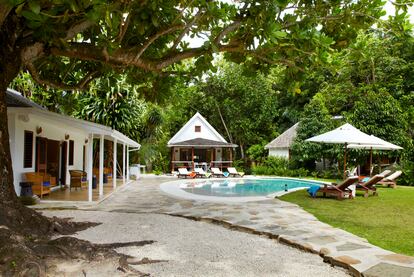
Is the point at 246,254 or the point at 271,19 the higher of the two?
the point at 271,19

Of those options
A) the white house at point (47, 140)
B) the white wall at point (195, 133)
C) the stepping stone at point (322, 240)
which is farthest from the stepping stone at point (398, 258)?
the white wall at point (195, 133)

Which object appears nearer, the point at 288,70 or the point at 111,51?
the point at 111,51

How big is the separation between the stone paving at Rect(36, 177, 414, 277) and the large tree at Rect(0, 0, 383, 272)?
3.23 m

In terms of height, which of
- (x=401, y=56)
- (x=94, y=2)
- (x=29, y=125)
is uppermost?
(x=401, y=56)

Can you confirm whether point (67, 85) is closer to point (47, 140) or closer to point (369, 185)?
point (47, 140)

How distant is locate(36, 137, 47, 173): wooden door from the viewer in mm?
13150

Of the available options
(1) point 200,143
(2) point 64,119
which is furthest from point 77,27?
(1) point 200,143

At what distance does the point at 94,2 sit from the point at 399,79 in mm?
25395

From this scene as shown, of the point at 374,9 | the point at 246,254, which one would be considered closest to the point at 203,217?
the point at 246,254

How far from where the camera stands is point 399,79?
2520 cm

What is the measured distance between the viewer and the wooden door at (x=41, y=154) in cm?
1315

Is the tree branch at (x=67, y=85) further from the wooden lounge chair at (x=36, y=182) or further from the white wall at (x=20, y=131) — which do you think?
the wooden lounge chair at (x=36, y=182)

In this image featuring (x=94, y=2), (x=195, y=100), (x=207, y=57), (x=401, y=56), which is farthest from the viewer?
(x=195, y=100)

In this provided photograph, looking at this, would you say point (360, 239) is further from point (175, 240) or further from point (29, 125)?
point (29, 125)
